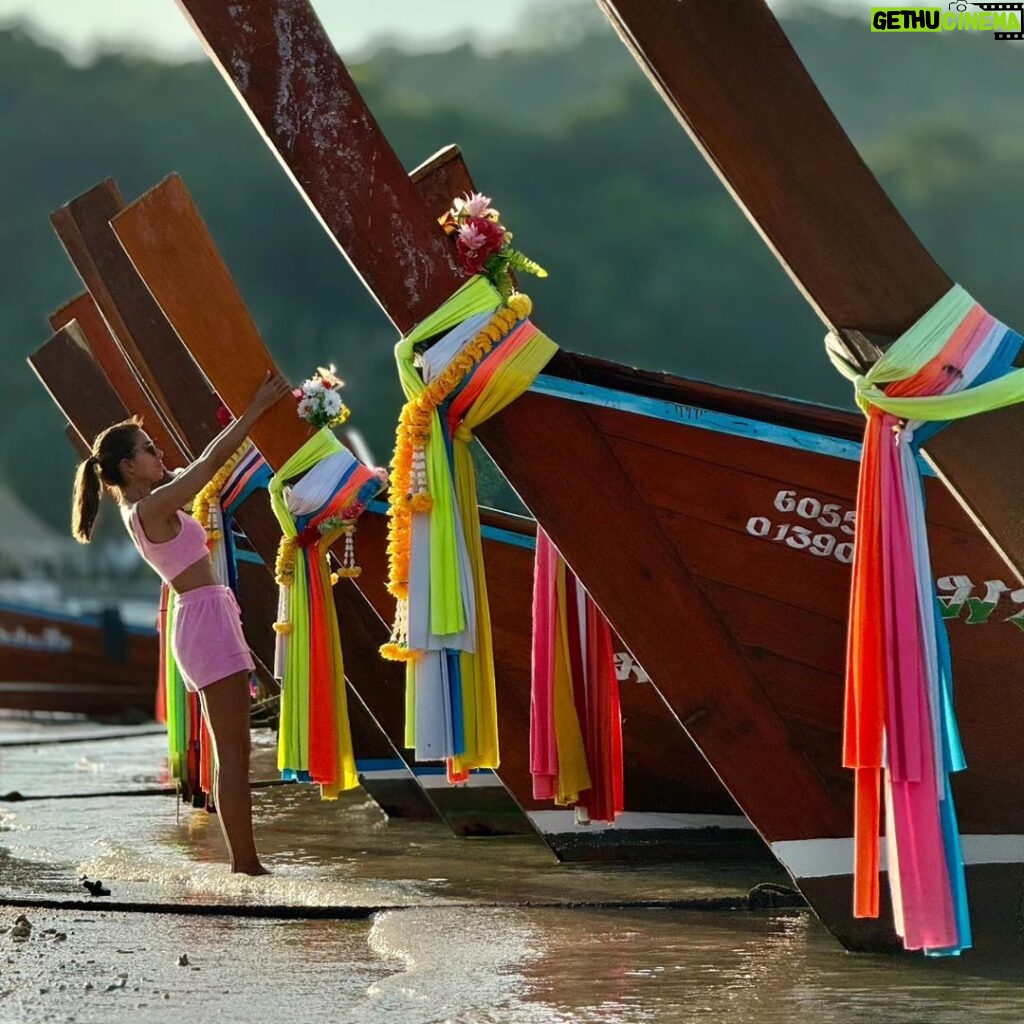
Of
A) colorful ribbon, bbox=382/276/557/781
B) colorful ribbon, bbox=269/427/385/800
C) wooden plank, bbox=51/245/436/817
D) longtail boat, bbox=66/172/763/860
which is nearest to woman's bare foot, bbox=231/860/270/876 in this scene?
colorful ribbon, bbox=269/427/385/800

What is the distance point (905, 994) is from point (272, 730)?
10.3 metres

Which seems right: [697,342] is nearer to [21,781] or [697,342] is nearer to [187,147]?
[187,147]

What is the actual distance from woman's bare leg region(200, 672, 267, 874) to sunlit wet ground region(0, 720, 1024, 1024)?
0.55 feet

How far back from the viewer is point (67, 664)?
2061 centimetres

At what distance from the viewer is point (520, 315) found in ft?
18.8

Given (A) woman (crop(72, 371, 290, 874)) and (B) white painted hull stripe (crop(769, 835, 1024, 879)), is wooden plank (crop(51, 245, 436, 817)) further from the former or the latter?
(B) white painted hull stripe (crop(769, 835, 1024, 879))

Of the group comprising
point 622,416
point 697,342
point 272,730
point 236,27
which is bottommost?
point 272,730

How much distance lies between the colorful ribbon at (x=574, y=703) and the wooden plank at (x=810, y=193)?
6.83 feet

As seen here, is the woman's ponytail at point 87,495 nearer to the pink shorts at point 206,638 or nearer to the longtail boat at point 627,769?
the pink shorts at point 206,638

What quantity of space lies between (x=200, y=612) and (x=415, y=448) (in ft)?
4.70

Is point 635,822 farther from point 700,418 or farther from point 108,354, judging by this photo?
point 108,354

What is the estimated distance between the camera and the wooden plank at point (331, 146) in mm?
5707

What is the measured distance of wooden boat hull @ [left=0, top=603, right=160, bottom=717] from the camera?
20.5 meters

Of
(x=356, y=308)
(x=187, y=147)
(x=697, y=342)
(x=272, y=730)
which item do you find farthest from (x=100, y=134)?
(x=272, y=730)
